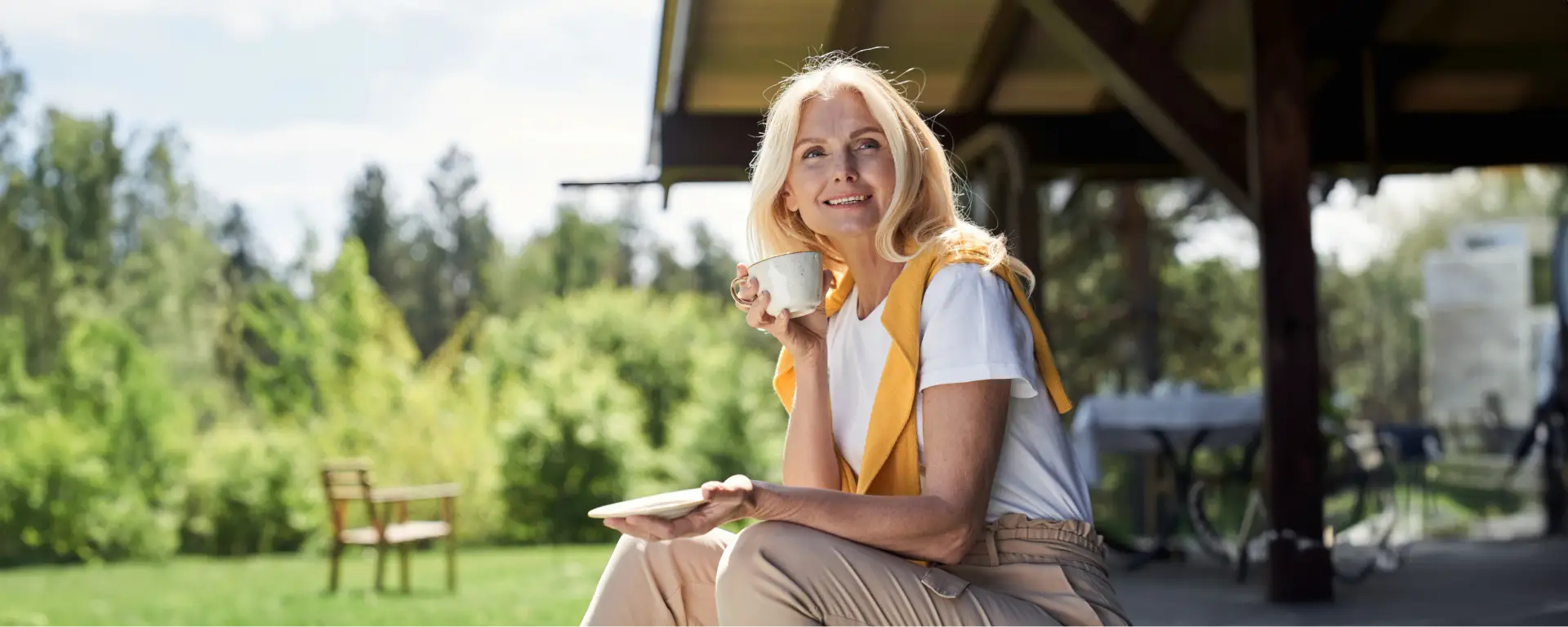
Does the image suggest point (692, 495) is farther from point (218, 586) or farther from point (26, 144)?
point (26, 144)

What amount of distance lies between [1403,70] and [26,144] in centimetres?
2625

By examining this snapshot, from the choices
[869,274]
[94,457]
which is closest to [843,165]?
[869,274]

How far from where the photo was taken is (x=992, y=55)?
7398 millimetres

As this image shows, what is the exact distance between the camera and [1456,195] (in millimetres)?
43219

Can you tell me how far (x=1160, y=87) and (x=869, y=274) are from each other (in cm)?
361

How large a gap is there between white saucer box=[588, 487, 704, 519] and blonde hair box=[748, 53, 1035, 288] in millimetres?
462

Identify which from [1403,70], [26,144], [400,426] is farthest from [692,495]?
[26,144]

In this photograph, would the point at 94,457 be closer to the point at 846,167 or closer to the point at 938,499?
the point at 846,167

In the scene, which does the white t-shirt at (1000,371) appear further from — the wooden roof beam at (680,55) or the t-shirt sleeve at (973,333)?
the wooden roof beam at (680,55)

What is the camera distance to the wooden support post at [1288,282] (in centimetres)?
521

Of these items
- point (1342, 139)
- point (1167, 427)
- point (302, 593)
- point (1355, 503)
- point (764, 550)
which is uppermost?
point (1342, 139)

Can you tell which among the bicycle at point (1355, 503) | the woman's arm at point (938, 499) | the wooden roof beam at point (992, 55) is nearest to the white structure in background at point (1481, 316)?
the bicycle at point (1355, 503)

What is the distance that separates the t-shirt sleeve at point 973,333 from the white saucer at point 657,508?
1.06 ft

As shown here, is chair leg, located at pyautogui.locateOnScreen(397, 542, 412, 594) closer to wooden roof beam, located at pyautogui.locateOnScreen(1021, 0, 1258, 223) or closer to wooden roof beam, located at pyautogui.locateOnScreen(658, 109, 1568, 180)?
wooden roof beam, located at pyautogui.locateOnScreen(658, 109, 1568, 180)
